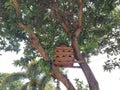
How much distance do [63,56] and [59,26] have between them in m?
2.26

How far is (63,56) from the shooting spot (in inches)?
463

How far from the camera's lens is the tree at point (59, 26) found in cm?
1222

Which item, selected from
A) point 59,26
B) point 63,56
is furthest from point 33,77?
point 63,56

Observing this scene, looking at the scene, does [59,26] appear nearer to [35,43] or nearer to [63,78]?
Result: [35,43]

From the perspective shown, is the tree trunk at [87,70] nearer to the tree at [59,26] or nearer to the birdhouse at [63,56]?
the tree at [59,26]

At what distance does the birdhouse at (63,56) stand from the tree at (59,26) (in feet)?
0.99

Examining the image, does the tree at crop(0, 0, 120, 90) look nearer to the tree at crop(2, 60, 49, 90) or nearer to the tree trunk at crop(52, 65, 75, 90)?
the tree trunk at crop(52, 65, 75, 90)

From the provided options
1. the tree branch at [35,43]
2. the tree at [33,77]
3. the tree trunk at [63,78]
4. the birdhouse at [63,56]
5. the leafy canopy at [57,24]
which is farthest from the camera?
the tree at [33,77]

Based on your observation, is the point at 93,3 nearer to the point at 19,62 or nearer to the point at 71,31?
the point at 71,31

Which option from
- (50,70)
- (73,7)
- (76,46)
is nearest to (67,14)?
(73,7)

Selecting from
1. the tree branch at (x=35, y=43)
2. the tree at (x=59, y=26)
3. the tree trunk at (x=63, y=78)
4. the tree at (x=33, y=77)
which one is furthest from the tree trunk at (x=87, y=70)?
the tree at (x=33, y=77)

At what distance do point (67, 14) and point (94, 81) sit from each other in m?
2.82

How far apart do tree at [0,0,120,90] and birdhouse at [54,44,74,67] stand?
0.30 meters

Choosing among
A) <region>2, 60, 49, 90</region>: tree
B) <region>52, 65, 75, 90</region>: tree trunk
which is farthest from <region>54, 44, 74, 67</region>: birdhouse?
<region>2, 60, 49, 90</region>: tree
